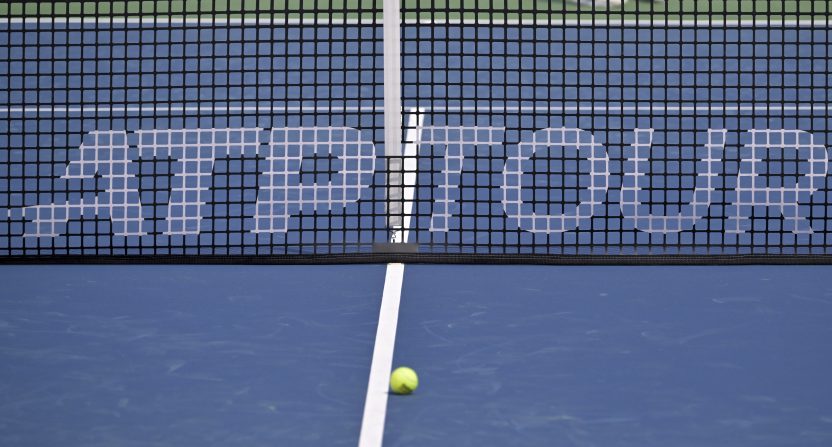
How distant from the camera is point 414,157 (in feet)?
29.8
